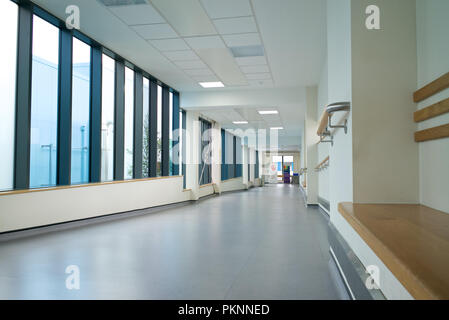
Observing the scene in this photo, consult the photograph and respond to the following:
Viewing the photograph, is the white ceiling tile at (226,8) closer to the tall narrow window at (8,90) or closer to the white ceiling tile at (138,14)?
the white ceiling tile at (138,14)

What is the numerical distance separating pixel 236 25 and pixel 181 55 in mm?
1726

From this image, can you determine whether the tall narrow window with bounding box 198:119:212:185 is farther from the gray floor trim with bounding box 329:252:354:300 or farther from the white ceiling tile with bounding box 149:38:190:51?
the gray floor trim with bounding box 329:252:354:300

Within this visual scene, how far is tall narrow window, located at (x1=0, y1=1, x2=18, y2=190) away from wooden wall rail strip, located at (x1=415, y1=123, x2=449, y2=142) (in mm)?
4745

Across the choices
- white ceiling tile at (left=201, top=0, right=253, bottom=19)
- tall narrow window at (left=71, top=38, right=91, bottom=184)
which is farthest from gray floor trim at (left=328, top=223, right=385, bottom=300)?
tall narrow window at (left=71, top=38, right=91, bottom=184)

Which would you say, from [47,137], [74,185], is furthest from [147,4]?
[74,185]

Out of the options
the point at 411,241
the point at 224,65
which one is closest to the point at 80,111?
the point at 224,65

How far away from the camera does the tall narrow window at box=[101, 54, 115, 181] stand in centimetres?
649

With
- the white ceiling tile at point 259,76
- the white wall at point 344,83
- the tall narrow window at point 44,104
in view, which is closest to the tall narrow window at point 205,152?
the white ceiling tile at point 259,76

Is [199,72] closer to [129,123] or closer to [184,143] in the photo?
[129,123]

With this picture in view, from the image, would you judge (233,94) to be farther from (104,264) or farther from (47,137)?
(104,264)

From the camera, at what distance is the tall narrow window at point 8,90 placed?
4355 mm

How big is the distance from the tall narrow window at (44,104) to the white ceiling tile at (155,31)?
1.34 meters

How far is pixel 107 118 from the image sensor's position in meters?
6.59

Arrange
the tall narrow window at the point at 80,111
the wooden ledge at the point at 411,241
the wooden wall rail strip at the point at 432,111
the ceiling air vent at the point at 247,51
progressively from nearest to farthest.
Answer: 1. the wooden ledge at the point at 411,241
2. the wooden wall rail strip at the point at 432,111
3. the tall narrow window at the point at 80,111
4. the ceiling air vent at the point at 247,51
